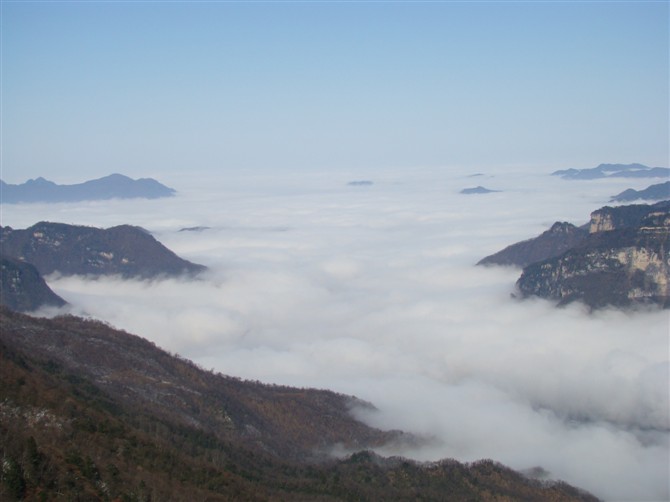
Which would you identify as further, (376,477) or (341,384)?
(341,384)

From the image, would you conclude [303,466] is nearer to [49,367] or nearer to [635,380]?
[49,367]

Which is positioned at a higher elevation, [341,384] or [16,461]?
[16,461]

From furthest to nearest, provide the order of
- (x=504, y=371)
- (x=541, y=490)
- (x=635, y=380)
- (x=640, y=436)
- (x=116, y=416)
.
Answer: (x=504, y=371) → (x=635, y=380) → (x=640, y=436) → (x=541, y=490) → (x=116, y=416)

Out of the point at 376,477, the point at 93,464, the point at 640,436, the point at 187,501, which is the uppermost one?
the point at 93,464

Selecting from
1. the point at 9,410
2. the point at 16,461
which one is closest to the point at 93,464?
the point at 16,461

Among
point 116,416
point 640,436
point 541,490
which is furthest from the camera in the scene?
point 640,436

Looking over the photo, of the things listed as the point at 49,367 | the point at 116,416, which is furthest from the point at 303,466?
the point at 49,367

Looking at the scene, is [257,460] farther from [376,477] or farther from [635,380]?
[635,380]
